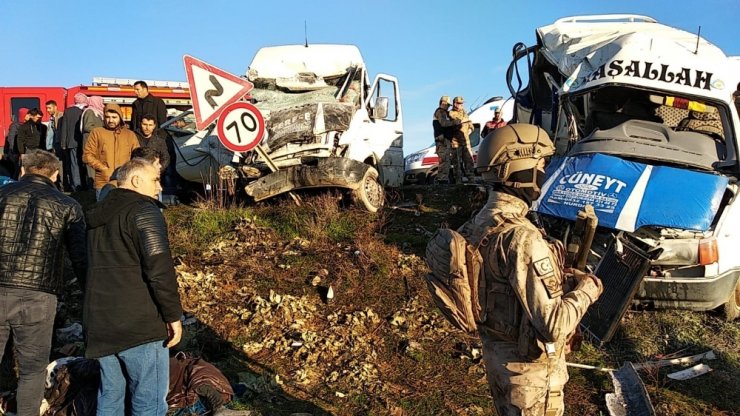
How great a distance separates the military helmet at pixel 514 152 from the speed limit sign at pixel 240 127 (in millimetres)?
4042

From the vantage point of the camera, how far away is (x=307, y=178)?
7312 millimetres

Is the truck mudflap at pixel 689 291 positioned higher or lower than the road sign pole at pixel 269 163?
lower

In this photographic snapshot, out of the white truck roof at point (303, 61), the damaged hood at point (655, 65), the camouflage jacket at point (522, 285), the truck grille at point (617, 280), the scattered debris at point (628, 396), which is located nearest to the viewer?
the camouflage jacket at point (522, 285)

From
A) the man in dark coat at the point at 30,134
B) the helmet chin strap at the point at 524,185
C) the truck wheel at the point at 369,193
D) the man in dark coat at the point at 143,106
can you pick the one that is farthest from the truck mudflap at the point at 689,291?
the man in dark coat at the point at 30,134

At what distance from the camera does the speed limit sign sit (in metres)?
6.09

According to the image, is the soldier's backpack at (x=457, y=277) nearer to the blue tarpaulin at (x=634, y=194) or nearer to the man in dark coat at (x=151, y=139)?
the blue tarpaulin at (x=634, y=194)

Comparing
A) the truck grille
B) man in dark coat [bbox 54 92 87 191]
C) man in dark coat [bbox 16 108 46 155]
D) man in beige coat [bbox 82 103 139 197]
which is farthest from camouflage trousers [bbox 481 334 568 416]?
man in dark coat [bbox 16 108 46 155]

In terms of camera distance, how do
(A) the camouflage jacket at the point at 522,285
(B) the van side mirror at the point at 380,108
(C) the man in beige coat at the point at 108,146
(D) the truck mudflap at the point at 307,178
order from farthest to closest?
(B) the van side mirror at the point at 380,108, (D) the truck mudflap at the point at 307,178, (C) the man in beige coat at the point at 108,146, (A) the camouflage jacket at the point at 522,285

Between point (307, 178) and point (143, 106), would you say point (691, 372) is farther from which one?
point (143, 106)

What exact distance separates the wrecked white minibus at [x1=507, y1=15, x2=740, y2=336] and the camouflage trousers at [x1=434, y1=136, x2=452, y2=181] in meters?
3.54

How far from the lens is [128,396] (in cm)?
338

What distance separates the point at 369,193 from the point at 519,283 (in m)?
5.63

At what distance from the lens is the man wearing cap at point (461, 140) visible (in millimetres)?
10594

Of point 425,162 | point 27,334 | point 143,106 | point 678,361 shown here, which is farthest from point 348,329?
point 425,162
